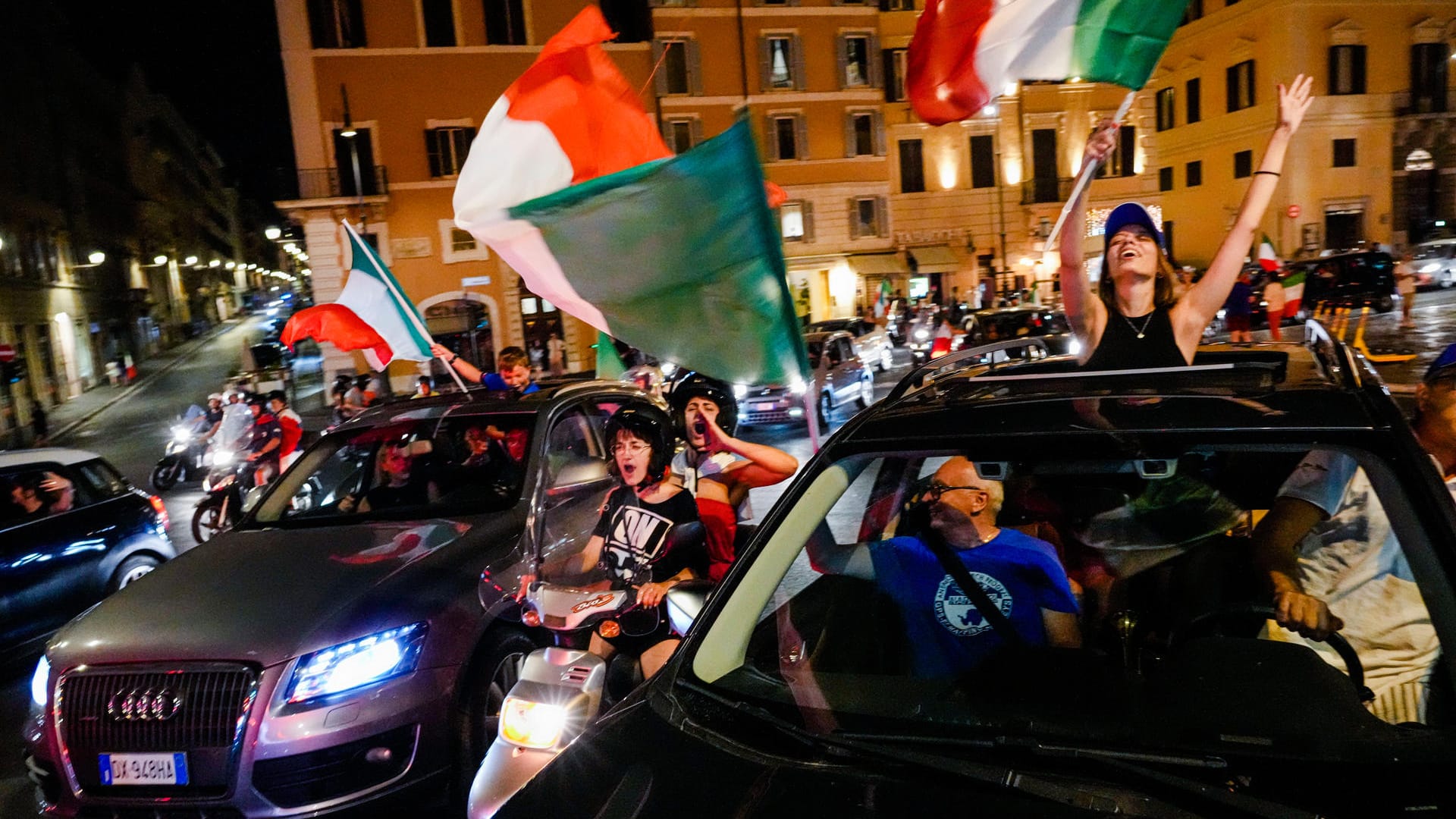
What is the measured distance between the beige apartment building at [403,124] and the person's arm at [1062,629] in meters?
34.0

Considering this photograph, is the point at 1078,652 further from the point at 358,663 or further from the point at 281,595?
the point at 281,595

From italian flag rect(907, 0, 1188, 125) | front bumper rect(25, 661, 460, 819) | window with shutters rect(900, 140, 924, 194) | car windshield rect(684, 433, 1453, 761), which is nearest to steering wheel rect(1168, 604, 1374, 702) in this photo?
car windshield rect(684, 433, 1453, 761)

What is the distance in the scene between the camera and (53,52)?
45.0 meters

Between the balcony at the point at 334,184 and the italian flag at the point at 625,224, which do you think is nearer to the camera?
the italian flag at the point at 625,224

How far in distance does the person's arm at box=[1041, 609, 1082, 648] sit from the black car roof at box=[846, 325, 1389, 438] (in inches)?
21.2

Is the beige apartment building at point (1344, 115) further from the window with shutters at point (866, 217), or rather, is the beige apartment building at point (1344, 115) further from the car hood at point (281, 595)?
the car hood at point (281, 595)

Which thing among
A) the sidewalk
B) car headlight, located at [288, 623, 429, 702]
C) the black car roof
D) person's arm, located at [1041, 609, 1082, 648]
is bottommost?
the sidewalk

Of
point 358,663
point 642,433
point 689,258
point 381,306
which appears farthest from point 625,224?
point 381,306

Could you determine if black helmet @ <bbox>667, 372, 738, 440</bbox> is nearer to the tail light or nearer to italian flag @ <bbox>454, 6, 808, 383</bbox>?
italian flag @ <bbox>454, 6, 808, 383</bbox>

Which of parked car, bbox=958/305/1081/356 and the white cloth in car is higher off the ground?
the white cloth in car

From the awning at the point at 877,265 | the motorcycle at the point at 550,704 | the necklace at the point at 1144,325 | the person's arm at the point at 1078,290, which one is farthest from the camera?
the awning at the point at 877,265

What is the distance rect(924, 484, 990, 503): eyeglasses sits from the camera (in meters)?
2.78

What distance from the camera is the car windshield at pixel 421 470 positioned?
5.54 meters

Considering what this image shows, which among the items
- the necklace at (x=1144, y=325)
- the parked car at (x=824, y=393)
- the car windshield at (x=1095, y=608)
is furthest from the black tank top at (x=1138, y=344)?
the parked car at (x=824, y=393)
